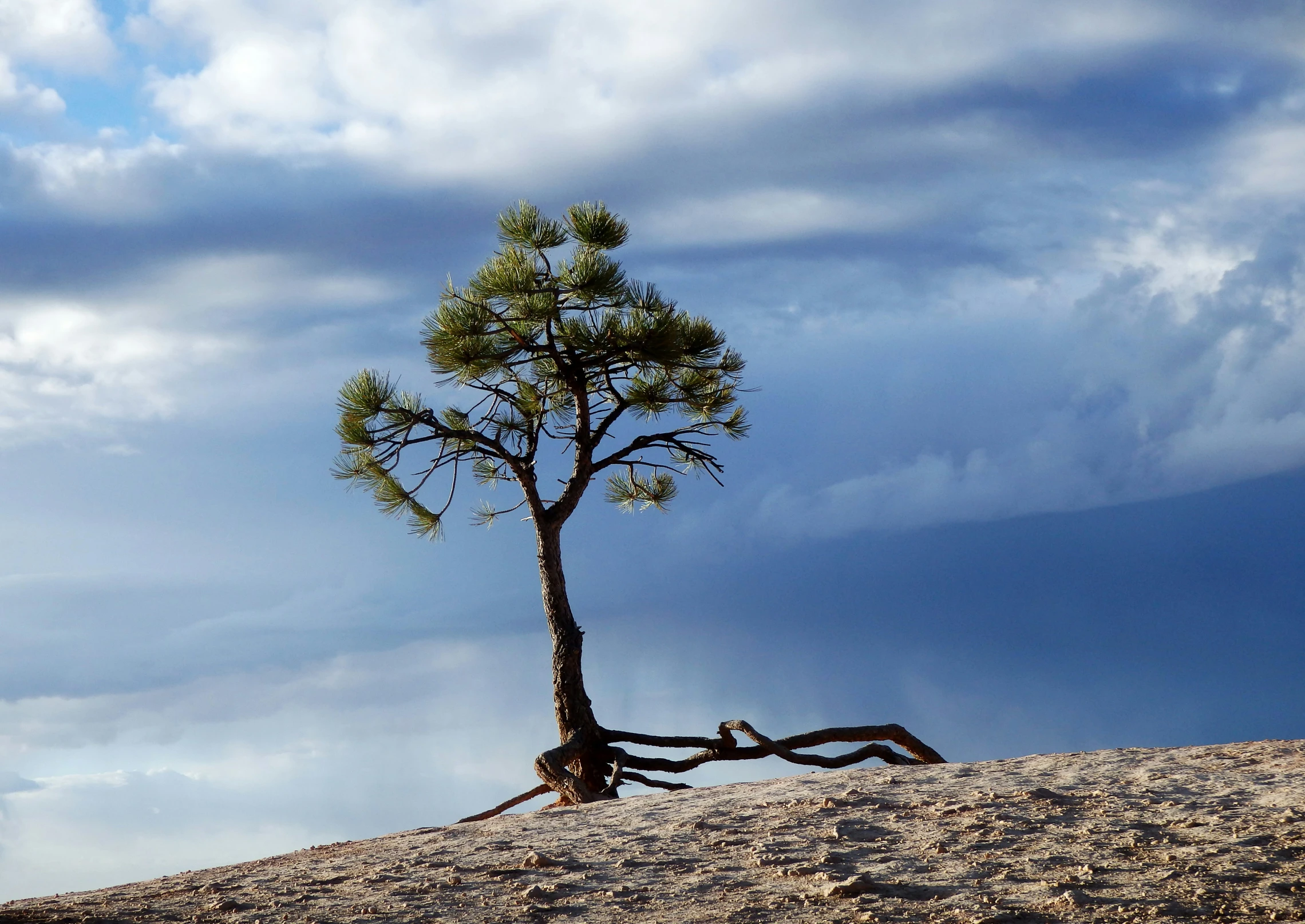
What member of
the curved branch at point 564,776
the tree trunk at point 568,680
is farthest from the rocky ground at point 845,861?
the tree trunk at point 568,680

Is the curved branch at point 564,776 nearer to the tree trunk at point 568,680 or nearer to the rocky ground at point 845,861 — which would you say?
the tree trunk at point 568,680

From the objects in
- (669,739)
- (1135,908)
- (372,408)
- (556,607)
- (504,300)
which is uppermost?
(504,300)

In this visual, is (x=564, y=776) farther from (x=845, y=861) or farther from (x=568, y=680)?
(x=845, y=861)

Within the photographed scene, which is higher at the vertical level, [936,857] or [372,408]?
[372,408]

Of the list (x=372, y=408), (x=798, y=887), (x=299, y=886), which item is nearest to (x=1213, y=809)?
(x=798, y=887)

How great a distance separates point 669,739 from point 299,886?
4917 mm

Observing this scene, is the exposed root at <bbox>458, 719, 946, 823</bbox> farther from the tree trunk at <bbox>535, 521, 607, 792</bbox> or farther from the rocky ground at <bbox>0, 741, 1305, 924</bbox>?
the rocky ground at <bbox>0, 741, 1305, 924</bbox>

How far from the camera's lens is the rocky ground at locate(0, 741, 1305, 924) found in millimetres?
3695

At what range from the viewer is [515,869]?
4.36m

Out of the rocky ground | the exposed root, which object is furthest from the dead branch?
the rocky ground

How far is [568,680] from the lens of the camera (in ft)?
28.1

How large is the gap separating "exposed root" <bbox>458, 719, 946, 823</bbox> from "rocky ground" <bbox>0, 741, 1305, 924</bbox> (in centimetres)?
288

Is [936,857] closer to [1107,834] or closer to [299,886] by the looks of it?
[1107,834]

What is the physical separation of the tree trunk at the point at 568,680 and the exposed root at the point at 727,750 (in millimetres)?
49
